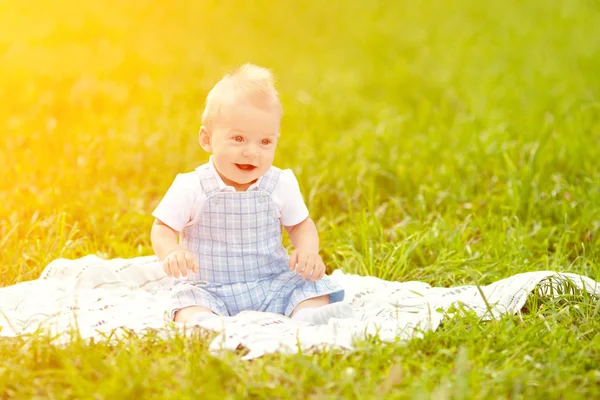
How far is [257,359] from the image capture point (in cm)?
266

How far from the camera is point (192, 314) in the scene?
10.2 feet

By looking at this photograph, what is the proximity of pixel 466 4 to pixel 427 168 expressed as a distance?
6.09 metres

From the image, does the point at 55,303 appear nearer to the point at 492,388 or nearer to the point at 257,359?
the point at 257,359

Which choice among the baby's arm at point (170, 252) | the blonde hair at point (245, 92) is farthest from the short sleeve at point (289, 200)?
the baby's arm at point (170, 252)

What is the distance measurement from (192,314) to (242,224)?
1.26 ft

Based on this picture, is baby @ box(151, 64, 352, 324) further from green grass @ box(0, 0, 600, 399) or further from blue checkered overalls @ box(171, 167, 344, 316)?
green grass @ box(0, 0, 600, 399)

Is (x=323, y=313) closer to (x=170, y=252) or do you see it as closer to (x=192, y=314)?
(x=192, y=314)

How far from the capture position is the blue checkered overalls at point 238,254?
10.7 ft

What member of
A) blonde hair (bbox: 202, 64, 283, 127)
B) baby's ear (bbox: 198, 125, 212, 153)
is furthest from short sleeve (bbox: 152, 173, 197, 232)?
blonde hair (bbox: 202, 64, 283, 127)

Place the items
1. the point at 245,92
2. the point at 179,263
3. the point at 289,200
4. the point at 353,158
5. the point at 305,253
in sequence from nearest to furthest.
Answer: the point at 179,263, the point at 245,92, the point at 305,253, the point at 289,200, the point at 353,158

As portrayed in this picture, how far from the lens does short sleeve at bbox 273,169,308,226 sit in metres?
3.34

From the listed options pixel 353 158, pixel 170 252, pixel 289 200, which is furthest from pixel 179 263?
pixel 353 158

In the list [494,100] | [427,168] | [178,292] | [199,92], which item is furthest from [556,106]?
[178,292]

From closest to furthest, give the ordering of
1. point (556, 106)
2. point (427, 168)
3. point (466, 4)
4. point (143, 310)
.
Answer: point (143, 310) → point (427, 168) → point (556, 106) → point (466, 4)
